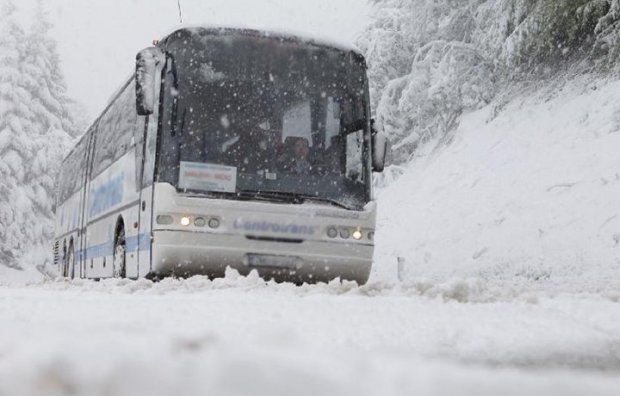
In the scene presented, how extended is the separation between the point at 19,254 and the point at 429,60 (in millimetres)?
21850

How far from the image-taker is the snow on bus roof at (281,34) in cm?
1035

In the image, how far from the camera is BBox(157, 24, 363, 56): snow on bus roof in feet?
34.0

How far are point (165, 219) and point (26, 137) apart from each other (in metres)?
29.5

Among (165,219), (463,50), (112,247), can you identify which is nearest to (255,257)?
(165,219)

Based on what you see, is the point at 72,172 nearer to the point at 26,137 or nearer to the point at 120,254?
the point at 120,254

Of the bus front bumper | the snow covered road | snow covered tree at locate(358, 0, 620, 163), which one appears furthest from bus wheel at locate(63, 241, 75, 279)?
snow covered tree at locate(358, 0, 620, 163)

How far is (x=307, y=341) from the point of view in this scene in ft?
12.6

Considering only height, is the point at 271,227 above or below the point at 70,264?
above

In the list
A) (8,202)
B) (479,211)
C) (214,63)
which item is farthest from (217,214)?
(8,202)

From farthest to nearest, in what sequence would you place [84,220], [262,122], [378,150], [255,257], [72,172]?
[72,172] → [84,220] → [378,150] → [262,122] → [255,257]

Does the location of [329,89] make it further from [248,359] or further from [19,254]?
[19,254]

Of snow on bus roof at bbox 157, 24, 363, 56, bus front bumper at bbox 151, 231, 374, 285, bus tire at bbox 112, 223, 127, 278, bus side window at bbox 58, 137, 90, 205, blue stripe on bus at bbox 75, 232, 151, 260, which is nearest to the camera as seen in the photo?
bus front bumper at bbox 151, 231, 374, 285

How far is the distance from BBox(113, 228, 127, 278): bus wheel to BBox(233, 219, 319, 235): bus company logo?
227 centimetres

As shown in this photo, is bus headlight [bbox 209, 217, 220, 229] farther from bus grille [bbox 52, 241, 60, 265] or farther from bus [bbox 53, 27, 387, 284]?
bus grille [bbox 52, 241, 60, 265]
